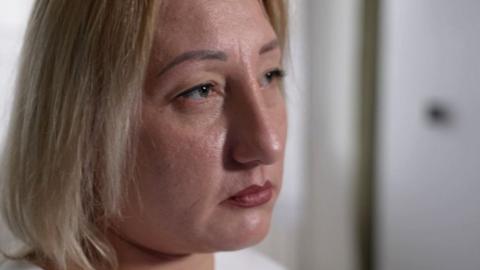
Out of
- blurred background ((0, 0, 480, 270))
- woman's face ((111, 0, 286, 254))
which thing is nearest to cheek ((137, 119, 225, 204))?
woman's face ((111, 0, 286, 254))

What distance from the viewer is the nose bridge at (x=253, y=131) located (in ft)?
2.45

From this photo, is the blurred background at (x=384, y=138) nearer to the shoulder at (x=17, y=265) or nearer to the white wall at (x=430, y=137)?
the white wall at (x=430, y=137)

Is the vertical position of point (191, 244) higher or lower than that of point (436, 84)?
lower

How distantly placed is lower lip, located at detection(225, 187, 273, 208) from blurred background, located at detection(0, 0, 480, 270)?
0.74 m

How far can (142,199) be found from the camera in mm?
772

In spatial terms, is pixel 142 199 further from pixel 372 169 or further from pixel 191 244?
pixel 372 169

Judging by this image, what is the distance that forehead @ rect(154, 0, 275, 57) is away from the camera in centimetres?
73

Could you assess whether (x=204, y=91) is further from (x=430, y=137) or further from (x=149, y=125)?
(x=430, y=137)

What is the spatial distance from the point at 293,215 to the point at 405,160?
1.07ft

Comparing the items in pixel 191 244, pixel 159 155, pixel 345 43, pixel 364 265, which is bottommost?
pixel 364 265

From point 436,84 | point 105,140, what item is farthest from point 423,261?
point 105,140

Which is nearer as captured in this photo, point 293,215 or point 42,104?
point 42,104

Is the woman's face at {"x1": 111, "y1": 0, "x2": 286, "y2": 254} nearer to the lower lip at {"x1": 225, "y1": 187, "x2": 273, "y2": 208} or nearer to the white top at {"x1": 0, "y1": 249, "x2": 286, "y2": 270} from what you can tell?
the lower lip at {"x1": 225, "y1": 187, "x2": 273, "y2": 208}

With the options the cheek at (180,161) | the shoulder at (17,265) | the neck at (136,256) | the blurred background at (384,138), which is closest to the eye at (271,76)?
the cheek at (180,161)
